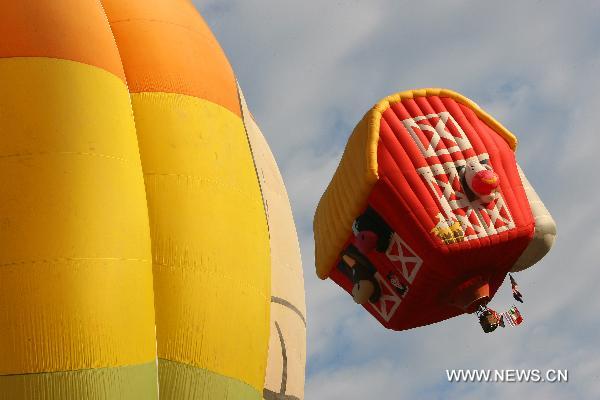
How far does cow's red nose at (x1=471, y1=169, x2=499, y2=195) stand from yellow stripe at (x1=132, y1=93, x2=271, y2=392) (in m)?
4.37

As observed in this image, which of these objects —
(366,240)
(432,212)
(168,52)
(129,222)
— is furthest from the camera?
(366,240)

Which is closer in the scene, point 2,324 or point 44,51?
point 2,324

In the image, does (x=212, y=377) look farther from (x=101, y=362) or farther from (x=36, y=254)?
(x=36, y=254)

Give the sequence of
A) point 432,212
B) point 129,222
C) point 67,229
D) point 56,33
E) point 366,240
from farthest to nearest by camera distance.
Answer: point 366,240
point 432,212
point 56,33
point 129,222
point 67,229

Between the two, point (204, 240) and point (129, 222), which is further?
point (204, 240)

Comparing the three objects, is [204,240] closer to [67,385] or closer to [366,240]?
[67,385]

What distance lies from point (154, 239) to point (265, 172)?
6.02 ft

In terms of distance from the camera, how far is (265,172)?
829cm

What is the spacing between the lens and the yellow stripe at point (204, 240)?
661 cm

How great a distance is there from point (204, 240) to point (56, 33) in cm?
185

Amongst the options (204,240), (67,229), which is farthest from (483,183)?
(67,229)

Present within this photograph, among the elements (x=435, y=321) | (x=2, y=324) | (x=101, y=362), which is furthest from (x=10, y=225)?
(x=435, y=321)

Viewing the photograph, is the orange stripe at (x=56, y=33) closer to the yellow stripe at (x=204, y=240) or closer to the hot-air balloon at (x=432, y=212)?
the yellow stripe at (x=204, y=240)

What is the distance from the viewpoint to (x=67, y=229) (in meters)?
6.18
